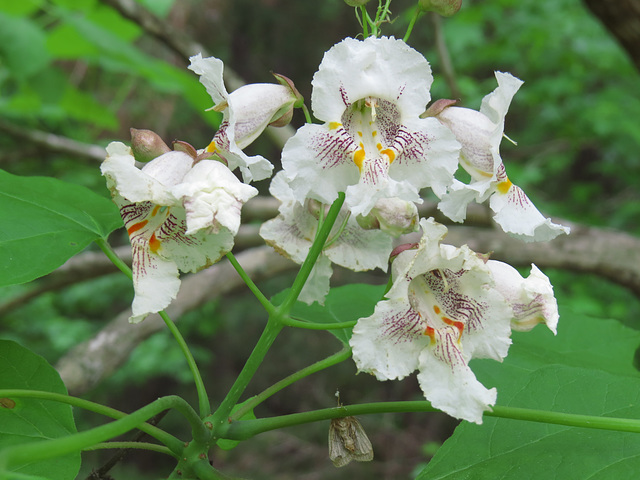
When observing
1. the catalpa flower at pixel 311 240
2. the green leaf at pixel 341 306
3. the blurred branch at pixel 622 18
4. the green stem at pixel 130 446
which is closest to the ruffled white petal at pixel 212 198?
the catalpa flower at pixel 311 240

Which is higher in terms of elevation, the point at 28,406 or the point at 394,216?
the point at 394,216

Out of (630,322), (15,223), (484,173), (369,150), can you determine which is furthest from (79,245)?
(630,322)

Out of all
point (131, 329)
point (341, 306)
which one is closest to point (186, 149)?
point (341, 306)

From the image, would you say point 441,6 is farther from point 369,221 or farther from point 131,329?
point 131,329

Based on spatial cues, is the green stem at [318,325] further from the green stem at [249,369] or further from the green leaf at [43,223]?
the green leaf at [43,223]

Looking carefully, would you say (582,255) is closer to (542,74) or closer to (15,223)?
(15,223)

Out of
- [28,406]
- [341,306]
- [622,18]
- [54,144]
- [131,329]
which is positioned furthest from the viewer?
[54,144]
